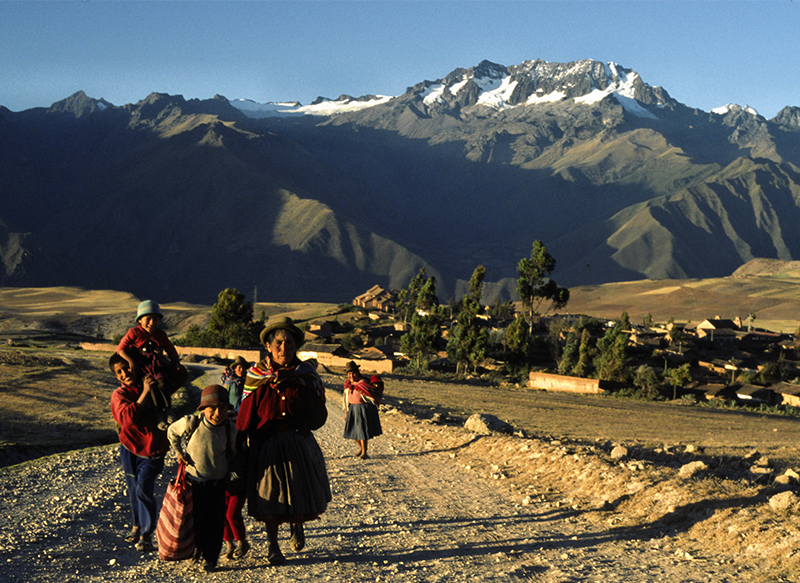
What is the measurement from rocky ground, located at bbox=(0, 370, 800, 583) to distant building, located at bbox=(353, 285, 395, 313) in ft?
333

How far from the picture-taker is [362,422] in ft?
43.4

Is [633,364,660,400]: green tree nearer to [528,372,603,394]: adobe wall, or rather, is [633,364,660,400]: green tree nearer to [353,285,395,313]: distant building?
[528,372,603,394]: adobe wall

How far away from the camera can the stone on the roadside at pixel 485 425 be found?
628 inches

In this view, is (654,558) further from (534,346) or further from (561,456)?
(534,346)

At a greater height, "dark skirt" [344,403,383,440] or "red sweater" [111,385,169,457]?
"red sweater" [111,385,169,457]

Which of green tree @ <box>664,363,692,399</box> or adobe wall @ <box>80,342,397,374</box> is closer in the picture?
green tree @ <box>664,363,692,399</box>

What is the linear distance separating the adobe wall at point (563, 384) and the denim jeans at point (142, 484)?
140 feet

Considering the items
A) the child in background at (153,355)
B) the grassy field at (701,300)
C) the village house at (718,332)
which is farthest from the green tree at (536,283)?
the grassy field at (701,300)

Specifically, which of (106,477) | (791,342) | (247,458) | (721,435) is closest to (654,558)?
(247,458)

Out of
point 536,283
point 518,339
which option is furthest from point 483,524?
point 536,283

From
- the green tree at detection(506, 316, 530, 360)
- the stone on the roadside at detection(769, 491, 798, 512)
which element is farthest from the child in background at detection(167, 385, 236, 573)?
the green tree at detection(506, 316, 530, 360)

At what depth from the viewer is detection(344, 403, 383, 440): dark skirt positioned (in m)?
13.2

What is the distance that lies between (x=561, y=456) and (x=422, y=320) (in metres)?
51.2

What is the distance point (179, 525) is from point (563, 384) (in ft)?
145
